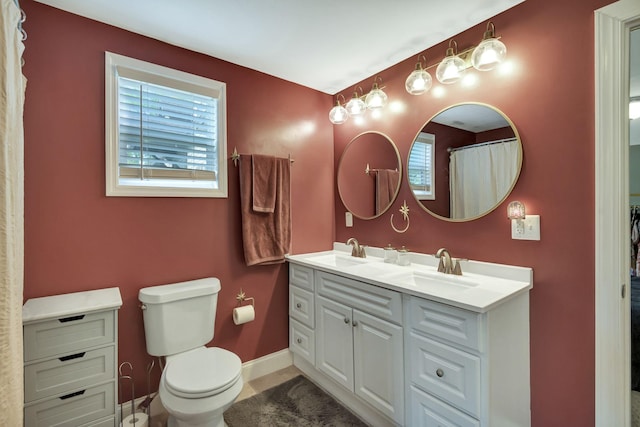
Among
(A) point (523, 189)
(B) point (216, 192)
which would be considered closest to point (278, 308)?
(B) point (216, 192)

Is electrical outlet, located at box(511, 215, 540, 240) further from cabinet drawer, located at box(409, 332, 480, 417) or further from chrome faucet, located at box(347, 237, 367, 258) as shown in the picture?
chrome faucet, located at box(347, 237, 367, 258)

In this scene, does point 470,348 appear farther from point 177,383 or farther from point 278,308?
point 278,308

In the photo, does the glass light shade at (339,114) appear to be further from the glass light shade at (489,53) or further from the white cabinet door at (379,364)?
the white cabinet door at (379,364)

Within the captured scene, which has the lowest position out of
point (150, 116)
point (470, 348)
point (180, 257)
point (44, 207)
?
point (470, 348)

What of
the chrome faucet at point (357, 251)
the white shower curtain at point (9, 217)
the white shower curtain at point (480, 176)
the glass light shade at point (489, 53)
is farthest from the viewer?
the chrome faucet at point (357, 251)

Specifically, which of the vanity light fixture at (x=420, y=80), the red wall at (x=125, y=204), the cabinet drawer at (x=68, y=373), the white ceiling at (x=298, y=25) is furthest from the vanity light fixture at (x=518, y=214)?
the cabinet drawer at (x=68, y=373)

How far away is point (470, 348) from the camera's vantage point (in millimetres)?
1265

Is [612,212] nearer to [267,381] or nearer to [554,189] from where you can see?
[554,189]

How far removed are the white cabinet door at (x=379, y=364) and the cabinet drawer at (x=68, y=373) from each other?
1.27 metres

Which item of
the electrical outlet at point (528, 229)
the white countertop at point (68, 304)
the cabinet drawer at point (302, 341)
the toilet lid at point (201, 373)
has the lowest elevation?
the cabinet drawer at point (302, 341)

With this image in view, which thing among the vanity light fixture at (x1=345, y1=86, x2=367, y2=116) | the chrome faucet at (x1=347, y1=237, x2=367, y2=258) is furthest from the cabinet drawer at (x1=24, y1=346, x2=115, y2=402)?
the vanity light fixture at (x1=345, y1=86, x2=367, y2=116)

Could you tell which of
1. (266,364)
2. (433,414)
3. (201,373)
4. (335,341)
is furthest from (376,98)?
(266,364)

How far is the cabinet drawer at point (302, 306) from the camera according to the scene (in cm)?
214

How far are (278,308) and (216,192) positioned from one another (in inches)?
40.0
